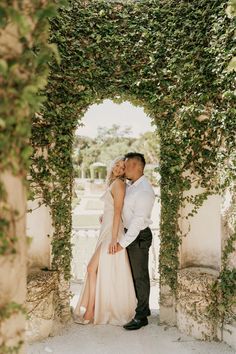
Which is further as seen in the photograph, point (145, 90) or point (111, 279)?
point (111, 279)

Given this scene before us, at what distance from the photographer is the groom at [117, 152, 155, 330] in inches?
183

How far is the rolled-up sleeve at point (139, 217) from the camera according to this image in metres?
4.64

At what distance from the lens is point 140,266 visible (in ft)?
15.6

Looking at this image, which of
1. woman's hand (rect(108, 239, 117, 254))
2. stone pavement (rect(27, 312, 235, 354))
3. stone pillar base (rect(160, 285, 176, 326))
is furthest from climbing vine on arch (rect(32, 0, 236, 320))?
stone pavement (rect(27, 312, 235, 354))

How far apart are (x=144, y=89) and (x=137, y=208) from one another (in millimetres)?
1589

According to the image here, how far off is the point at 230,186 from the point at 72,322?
2798mm

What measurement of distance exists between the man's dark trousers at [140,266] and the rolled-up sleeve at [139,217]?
14 centimetres

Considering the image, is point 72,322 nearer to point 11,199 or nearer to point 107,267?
point 107,267

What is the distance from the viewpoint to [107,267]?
16.0 ft

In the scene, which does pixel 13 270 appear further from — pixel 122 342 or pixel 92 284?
pixel 92 284

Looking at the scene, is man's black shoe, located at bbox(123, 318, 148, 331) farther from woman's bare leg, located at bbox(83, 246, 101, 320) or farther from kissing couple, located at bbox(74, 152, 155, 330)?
woman's bare leg, located at bbox(83, 246, 101, 320)

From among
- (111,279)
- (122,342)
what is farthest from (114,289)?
(122,342)

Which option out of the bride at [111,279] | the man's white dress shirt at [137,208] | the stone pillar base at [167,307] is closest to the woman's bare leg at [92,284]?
the bride at [111,279]

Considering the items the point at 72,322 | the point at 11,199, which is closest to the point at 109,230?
the point at 72,322
